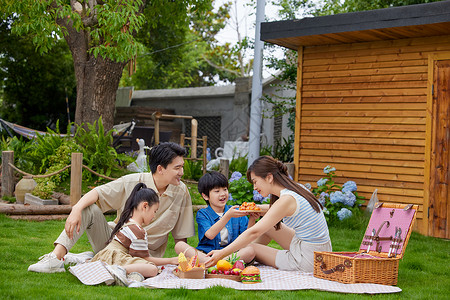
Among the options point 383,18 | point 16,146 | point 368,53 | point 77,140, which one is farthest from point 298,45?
point 16,146

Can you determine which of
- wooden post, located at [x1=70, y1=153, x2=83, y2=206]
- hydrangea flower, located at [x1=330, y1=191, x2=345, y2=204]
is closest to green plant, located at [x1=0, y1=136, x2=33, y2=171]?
wooden post, located at [x1=70, y1=153, x2=83, y2=206]

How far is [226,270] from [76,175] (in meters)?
4.27

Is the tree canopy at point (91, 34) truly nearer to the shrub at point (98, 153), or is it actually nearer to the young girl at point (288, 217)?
the shrub at point (98, 153)

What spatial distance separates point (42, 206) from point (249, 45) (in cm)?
1274

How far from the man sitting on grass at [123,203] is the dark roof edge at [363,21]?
3.99 m

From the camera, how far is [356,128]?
336 inches

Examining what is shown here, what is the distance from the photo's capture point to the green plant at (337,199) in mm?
8180

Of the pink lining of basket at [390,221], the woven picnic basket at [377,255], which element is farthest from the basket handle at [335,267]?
the pink lining of basket at [390,221]

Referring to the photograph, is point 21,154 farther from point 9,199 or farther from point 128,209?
point 128,209

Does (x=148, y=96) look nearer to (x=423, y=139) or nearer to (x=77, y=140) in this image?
(x=77, y=140)

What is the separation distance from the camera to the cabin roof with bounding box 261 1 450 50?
A: 7199 mm

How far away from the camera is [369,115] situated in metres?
8.40

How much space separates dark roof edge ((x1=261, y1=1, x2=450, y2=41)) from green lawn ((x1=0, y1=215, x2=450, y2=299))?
2.72 metres

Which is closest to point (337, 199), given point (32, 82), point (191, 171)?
point (191, 171)
